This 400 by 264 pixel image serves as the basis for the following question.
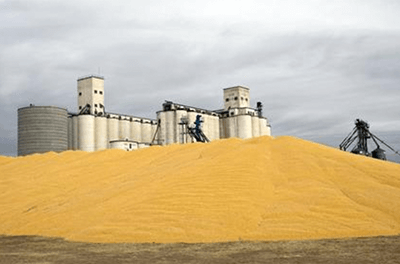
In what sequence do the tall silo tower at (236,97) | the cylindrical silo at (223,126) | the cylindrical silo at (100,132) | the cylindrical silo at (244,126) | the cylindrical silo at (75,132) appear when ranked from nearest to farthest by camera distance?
the cylindrical silo at (75,132) → the cylindrical silo at (100,132) → the cylindrical silo at (244,126) → the cylindrical silo at (223,126) → the tall silo tower at (236,97)

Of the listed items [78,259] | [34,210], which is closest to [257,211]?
[78,259]

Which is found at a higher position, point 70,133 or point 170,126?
point 170,126

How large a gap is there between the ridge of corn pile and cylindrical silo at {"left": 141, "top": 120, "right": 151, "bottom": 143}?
58.4 metres

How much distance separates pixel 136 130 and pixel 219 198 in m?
65.6

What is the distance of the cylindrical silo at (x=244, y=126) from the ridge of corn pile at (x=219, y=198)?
180 ft

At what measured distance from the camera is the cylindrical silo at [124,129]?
73938 mm

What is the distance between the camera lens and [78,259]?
8.70 m

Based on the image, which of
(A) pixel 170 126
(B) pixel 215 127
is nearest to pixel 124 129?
(A) pixel 170 126

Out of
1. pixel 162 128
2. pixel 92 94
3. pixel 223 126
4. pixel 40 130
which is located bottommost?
pixel 40 130

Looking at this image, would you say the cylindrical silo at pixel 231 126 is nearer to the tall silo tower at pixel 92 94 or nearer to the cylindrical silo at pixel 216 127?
the cylindrical silo at pixel 216 127

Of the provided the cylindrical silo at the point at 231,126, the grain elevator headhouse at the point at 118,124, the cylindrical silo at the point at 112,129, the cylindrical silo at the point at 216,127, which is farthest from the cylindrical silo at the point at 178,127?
the cylindrical silo at the point at 231,126

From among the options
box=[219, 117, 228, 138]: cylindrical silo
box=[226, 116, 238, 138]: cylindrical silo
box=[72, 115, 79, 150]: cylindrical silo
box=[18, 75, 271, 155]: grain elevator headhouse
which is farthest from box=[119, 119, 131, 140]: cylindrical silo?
box=[226, 116, 238, 138]: cylindrical silo

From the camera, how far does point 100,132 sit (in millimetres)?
68875

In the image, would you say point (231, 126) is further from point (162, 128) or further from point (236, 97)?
point (162, 128)
